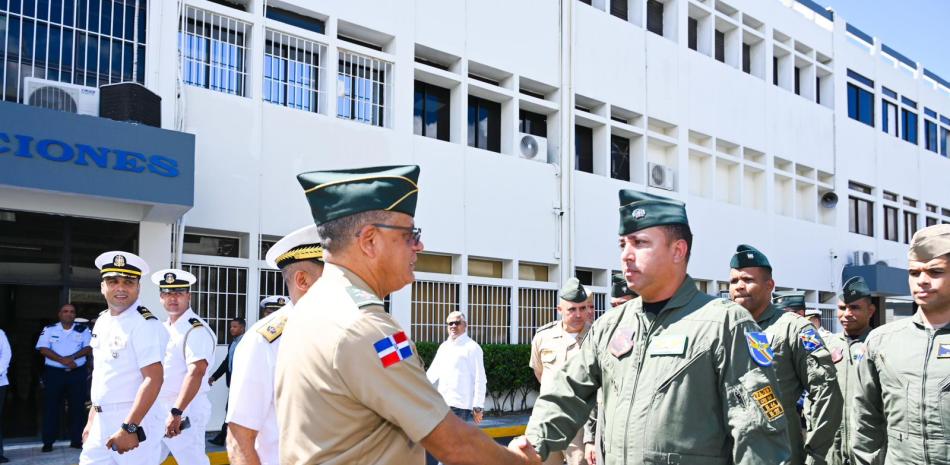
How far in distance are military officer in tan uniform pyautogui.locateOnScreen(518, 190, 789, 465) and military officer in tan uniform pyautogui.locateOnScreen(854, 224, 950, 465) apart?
52.2 inches

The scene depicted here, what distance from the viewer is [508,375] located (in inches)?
605

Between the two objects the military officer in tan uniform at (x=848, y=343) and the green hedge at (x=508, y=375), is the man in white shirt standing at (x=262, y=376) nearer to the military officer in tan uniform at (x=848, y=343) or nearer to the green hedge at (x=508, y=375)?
the military officer in tan uniform at (x=848, y=343)

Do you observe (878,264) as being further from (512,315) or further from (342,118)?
(342,118)

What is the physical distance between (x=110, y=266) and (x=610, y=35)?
1462 centimetres

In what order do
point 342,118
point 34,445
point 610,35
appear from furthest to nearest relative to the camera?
point 610,35 → point 342,118 → point 34,445

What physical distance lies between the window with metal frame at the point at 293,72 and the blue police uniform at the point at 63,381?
4586 millimetres

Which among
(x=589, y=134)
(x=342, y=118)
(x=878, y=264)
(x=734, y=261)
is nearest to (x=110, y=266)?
(x=734, y=261)

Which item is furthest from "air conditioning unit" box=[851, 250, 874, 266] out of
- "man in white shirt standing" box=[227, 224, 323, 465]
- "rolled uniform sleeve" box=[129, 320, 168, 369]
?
"man in white shirt standing" box=[227, 224, 323, 465]

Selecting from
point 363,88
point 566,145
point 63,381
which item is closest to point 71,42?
point 63,381

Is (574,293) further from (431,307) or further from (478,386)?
(431,307)

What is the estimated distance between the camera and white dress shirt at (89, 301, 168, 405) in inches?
231

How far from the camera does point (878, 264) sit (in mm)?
26578

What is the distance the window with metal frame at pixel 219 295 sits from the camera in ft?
39.6

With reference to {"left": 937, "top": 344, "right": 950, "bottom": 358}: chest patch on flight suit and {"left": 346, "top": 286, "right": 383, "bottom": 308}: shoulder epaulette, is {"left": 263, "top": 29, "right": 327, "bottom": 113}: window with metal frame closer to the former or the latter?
{"left": 937, "top": 344, "right": 950, "bottom": 358}: chest patch on flight suit
